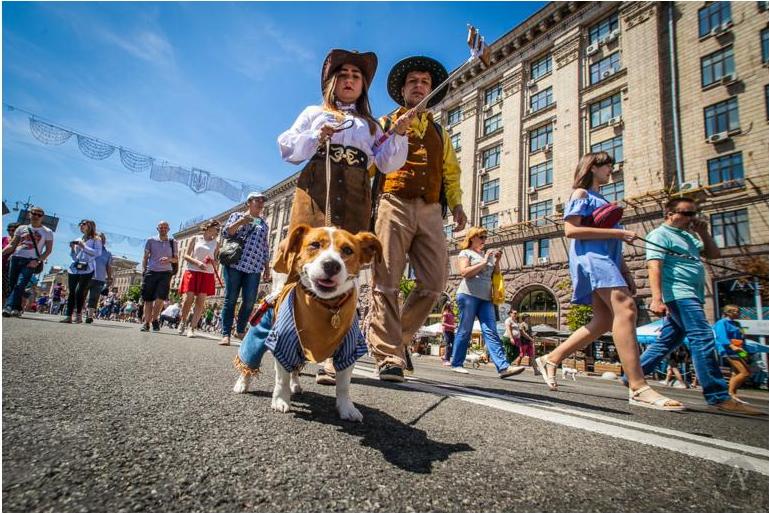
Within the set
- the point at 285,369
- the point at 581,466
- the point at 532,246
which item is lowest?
the point at 581,466

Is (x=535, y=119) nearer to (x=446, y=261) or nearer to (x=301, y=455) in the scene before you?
(x=446, y=261)

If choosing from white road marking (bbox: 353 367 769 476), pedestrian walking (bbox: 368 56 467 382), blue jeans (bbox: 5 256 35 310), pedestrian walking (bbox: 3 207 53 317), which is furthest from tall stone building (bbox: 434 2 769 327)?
blue jeans (bbox: 5 256 35 310)

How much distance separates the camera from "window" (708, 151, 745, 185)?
1723 cm

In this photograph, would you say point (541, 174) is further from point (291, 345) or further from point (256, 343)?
point (291, 345)

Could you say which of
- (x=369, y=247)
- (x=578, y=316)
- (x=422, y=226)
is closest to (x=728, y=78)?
(x=578, y=316)

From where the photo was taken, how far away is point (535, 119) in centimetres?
2578

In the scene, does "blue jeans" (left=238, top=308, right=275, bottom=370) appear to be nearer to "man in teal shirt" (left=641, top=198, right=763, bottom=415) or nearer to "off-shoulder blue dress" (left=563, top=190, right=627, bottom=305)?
"off-shoulder blue dress" (left=563, top=190, right=627, bottom=305)

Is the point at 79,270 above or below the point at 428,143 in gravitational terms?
below

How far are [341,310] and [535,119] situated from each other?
27811mm

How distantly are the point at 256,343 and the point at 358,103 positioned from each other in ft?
6.41

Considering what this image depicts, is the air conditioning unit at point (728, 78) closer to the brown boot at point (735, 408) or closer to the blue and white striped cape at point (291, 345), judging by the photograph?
the brown boot at point (735, 408)

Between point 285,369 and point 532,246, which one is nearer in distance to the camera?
point 285,369

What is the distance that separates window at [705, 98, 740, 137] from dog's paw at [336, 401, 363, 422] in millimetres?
23569

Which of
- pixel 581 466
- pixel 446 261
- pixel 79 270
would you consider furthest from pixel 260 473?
pixel 79 270
